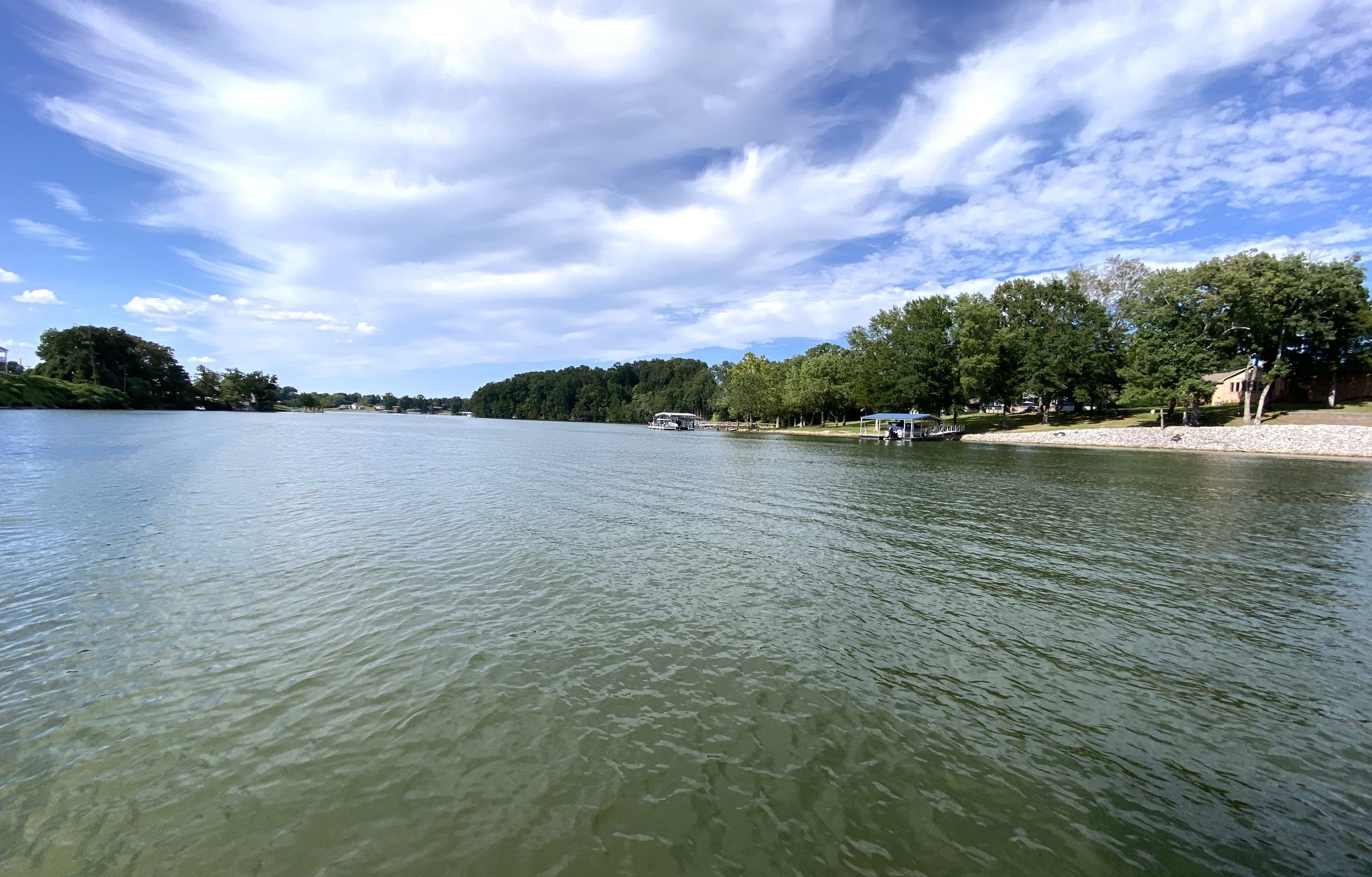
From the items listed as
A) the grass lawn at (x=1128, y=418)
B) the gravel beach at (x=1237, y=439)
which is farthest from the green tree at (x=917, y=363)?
the gravel beach at (x=1237, y=439)

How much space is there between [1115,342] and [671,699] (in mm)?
101568

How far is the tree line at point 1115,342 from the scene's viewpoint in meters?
65.5

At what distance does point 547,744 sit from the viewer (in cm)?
717

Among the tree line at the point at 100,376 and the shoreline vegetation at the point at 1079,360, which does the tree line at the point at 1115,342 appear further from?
the tree line at the point at 100,376

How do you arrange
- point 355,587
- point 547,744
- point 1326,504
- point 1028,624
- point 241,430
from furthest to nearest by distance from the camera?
point 241,430, point 1326,504, point 355,587, point 1028,624, point 547,744

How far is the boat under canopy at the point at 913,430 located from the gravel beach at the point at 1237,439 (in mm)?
9744

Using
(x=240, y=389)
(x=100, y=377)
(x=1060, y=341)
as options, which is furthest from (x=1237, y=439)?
(x=240, y=389)

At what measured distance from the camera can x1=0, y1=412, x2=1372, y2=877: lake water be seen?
564 cm

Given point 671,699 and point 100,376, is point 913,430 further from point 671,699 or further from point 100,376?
point 100,376

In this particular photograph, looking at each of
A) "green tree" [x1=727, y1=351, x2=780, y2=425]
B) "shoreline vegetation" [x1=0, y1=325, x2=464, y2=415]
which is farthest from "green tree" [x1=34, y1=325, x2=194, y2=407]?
"green tree" [x1=727, y1=351, x2=780, y2=425]

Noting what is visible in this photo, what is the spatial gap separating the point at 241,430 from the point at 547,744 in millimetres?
88696

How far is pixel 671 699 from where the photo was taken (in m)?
8.31

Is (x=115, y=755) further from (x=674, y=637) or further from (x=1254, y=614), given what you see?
(x=1254, y=614)

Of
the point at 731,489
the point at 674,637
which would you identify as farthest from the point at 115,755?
the point at 731,489
